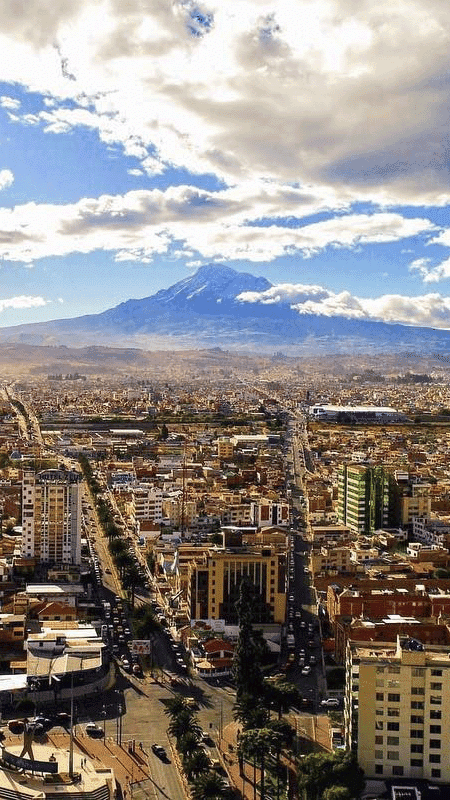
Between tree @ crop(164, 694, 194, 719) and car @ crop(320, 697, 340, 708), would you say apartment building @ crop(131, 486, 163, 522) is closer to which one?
car @ crop(320, 697, 340, 708)

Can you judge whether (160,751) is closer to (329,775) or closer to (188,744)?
(188,744)

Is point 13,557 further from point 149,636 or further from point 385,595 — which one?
point 385,595

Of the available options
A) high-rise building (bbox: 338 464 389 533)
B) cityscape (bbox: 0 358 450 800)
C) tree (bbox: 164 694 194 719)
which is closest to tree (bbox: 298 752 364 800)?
cityscape (bbox: 0 358 450 800)

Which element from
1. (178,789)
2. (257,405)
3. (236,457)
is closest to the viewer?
(178,789)

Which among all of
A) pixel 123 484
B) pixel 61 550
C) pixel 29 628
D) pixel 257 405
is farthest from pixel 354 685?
pixel 257 405

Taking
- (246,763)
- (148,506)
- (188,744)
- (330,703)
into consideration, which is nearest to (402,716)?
(246,763)

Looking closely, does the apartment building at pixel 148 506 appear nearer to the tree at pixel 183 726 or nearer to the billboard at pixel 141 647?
the billboard at pixel 141 647
